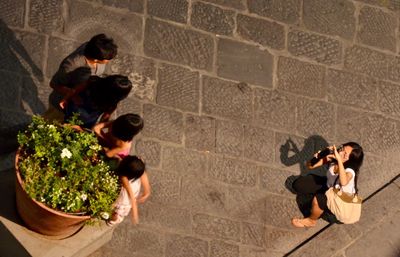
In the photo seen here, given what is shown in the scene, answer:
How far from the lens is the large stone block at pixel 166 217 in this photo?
A: 7.09 m

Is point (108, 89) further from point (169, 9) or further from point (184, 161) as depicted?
point (169, 9)

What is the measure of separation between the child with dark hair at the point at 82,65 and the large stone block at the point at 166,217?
5.52 feet

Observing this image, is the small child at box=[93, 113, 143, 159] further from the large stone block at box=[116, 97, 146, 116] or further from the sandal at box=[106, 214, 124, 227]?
the large stone block at box=[116, 97, 146, 116]

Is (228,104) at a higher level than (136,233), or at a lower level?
higher

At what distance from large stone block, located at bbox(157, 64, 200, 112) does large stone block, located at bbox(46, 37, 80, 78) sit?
1.09m

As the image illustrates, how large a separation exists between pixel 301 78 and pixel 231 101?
3.43 feet

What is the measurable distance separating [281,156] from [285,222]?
2.65ft

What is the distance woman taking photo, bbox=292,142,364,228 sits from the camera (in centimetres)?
695

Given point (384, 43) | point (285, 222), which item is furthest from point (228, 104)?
point (384, 43)

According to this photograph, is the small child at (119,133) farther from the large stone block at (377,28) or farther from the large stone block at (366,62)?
the large stone block at (377,28)

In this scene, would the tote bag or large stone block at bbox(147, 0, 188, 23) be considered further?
large stone block at bbox(147, 0, 188, 23)

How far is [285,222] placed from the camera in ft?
24.9

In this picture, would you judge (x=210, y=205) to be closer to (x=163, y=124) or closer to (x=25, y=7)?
(x=163, y=124)

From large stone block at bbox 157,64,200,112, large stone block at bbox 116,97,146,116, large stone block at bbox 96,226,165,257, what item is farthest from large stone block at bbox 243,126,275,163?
large stone block at bbox 96,226,165,257
